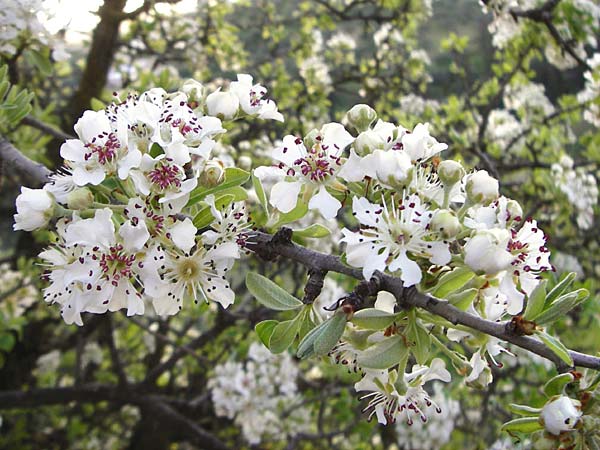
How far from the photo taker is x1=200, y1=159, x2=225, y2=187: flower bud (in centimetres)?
129

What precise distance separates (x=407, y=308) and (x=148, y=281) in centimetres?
50

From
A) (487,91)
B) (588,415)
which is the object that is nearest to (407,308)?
(588,415)

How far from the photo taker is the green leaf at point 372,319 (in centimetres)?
119

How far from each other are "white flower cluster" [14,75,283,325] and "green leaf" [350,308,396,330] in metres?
0.28

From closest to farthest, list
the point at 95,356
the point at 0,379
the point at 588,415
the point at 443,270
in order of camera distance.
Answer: the point at 588,415 → the point at 443,270 → the point at 0,379 → the point at 95,356

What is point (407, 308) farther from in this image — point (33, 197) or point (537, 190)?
point (537, 190)

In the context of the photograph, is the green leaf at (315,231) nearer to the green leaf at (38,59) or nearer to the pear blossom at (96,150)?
the pear blossom at (96,150)

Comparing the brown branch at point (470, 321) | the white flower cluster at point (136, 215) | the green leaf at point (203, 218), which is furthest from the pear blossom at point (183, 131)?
the brown branch at point (470, 321)

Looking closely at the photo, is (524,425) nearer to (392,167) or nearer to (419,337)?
(419,337)

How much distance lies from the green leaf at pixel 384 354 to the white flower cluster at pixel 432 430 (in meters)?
2.54

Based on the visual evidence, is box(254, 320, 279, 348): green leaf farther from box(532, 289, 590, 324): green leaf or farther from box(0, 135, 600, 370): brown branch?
box(532, 289, 590, 324): green leaf

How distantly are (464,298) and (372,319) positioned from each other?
0.58ft

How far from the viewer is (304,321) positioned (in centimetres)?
132

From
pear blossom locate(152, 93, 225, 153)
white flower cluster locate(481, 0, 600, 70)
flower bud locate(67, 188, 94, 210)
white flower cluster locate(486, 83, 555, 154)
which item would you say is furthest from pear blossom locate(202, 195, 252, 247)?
white flower cluster locate(486, 83, 555, 154)
